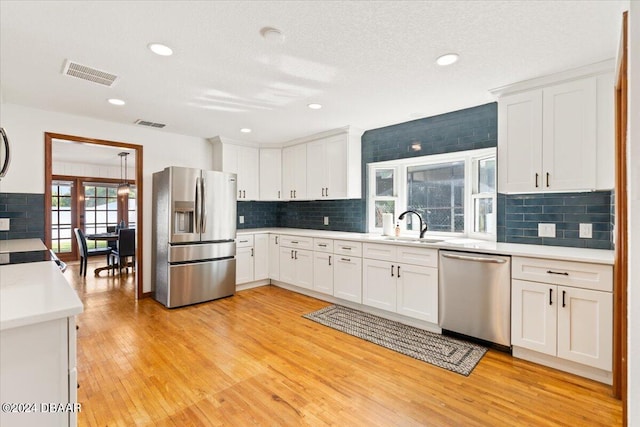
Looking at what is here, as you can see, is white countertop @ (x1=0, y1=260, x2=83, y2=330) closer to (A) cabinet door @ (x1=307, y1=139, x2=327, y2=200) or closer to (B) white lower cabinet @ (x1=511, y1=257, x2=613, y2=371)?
(B) white lower cabinet @ (x1=511, y1=257, x2=613, y2=371)

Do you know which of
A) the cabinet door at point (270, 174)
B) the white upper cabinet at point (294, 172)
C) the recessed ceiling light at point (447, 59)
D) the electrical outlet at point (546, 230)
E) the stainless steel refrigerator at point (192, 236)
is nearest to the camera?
the recessed ceiling light at point (447, 59)

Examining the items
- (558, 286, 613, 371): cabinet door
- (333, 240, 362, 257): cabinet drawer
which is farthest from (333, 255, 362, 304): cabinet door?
(558, 286, 613, 371): cabinet door

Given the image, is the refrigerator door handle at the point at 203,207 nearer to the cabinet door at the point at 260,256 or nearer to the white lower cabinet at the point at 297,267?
the cabinet door at the point at 260,256

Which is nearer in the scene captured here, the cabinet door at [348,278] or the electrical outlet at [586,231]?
the electrical outlet at [586,231]

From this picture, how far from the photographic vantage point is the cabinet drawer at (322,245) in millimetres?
4008

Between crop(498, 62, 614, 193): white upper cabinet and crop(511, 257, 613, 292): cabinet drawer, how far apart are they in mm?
639

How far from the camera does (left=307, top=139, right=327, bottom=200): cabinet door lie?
460 cm

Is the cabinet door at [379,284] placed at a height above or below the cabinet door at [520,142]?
below

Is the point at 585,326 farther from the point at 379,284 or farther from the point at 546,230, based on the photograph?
the point at 379,284

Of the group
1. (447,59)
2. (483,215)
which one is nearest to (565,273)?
(483,215)

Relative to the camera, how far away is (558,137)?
2.52 m

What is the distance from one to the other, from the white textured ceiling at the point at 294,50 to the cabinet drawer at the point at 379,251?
1.52 meters

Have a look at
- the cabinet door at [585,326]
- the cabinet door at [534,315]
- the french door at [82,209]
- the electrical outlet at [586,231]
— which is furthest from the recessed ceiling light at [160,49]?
the french door at [82,209]

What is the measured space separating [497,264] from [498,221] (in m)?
0.75
